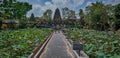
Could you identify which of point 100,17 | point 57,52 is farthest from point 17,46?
point 100,17

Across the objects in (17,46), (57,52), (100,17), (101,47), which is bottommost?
(57,52)

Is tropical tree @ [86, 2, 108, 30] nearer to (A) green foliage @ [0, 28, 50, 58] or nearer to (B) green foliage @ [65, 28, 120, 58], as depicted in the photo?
(B) green foliage @ [65, 28, 120, 58]

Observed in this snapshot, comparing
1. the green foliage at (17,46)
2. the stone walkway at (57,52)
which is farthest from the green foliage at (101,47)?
the green foliage at (17,46)

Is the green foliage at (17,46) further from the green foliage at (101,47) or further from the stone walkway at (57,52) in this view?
the green foliage at (101,47)

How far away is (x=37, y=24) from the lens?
302 ft

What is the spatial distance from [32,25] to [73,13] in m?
40.3

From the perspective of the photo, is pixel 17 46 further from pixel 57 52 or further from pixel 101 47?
pixel 101 47

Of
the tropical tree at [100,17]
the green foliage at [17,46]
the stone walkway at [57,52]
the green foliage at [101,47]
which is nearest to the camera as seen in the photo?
the green foliage at [101,47]

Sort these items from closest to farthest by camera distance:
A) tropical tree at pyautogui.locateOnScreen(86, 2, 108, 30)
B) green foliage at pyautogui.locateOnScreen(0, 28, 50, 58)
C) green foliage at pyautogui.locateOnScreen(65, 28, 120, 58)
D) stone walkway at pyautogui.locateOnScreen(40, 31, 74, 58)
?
green foliage at pyautogui.locateOnScreen(65, 28, 120, 58), green foliage at pyautogui.locateOnScreen(0, 28, 50, 58), stone walkway at pyautogui.locateOnScreen(40, 31, 74, 58), tropical tree at pyautogui.locateOnScreen(86, 2, 108, 30)

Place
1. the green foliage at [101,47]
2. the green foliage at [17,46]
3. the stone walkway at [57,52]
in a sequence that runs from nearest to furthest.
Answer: the green foliage at [101,47] < the green foliage at [17,46] < the stone walkway at [57,52]

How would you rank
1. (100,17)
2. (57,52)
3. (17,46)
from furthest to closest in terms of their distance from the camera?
(100,17)
(57,52)
(17,46)

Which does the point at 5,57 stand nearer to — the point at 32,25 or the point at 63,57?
the point at 63,57

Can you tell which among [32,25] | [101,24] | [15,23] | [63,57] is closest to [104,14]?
[101,24]

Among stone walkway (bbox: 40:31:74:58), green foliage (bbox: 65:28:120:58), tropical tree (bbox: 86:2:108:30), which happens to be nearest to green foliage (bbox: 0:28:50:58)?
stone walkway (bbox: 40:31:74:58)
